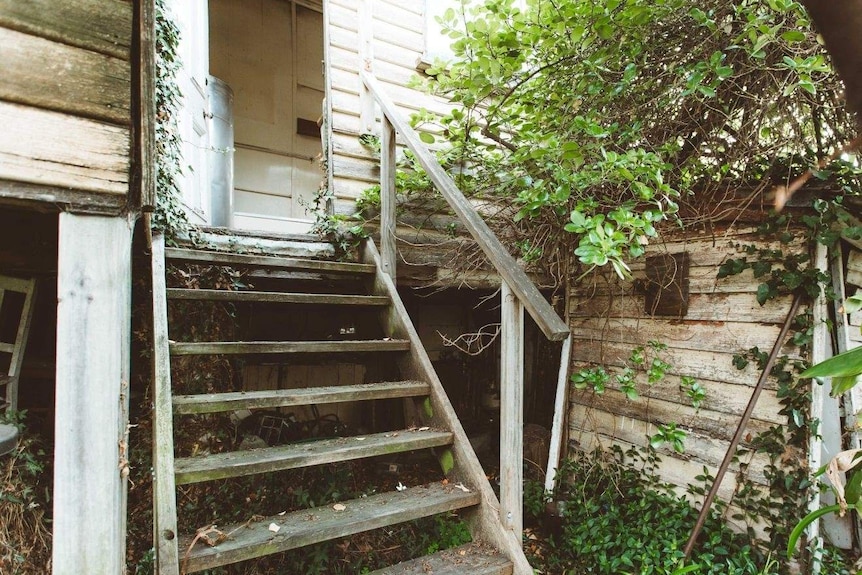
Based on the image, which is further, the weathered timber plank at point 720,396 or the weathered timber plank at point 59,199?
the weathered timber plank at point 720,396

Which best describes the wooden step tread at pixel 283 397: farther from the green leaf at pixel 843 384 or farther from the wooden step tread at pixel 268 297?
the green leaf at pixel 843 384

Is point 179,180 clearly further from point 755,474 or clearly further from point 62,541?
point 755,474

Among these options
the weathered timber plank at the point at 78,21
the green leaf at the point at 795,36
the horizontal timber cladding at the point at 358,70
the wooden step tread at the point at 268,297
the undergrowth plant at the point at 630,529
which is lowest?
the undergrowth plant at the point at 630,529

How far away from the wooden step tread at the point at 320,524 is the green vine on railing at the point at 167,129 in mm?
1581

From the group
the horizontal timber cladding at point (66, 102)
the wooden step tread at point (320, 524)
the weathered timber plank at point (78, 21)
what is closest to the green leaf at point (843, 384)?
the wooden step tread at point (320, 524)

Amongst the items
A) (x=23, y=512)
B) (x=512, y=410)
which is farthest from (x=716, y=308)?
(x=23, y=512)

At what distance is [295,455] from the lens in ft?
5.42

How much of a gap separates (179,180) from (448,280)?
1903mm

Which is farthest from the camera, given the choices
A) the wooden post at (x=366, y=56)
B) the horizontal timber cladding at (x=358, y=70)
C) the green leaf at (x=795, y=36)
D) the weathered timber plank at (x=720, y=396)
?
the wooden post at (x=366, y=56)

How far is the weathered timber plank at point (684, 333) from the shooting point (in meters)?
2.56

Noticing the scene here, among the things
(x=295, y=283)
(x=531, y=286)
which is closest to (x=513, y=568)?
(x=531, y=286)

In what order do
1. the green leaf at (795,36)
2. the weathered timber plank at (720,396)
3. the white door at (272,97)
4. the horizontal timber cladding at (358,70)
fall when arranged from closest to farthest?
the green leaf at (795,36) → the weathered timber plank at (720,396) → the horizontal timber cladding at (358,70) → the white door at (272,97)

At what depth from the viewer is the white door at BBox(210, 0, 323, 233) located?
19.1ft

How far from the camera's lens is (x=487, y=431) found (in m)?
5.07
